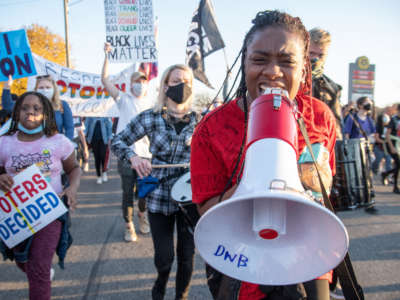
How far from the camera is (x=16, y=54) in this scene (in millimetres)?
4676

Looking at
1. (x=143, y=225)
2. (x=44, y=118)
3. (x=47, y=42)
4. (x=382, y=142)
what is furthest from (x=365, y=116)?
(x=47, y=42)

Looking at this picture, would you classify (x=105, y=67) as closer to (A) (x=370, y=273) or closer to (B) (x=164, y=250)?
(B) (x=164, y=250)

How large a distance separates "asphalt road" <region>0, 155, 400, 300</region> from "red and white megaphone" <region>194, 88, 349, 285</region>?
6.79 feet

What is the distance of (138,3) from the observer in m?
5.96

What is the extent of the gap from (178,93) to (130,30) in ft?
12.7

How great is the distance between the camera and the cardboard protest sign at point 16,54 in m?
4.64

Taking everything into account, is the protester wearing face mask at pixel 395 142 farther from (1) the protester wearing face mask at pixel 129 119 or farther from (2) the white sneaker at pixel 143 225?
(1) the protester wearing face mask at pixel 129 119

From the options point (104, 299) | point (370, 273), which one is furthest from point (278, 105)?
point (370, 273)

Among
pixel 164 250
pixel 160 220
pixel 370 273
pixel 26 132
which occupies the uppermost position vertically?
pixel 26 132

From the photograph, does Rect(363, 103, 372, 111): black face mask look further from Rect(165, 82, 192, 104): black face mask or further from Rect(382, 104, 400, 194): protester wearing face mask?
Rect(165, 82, 192, 104): black face mask

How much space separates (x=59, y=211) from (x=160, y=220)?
753mm

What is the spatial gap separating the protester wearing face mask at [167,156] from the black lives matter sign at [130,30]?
11.2 ft

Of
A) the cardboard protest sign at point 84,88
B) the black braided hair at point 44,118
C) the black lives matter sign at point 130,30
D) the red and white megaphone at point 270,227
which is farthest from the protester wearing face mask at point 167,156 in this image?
the cardboard protest sign at point 84,88

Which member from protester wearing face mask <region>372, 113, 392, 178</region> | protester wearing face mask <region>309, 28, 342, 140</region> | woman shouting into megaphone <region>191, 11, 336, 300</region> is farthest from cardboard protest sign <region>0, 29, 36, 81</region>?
protester wearing face mask <region>372, 113, 392, 178</region>
